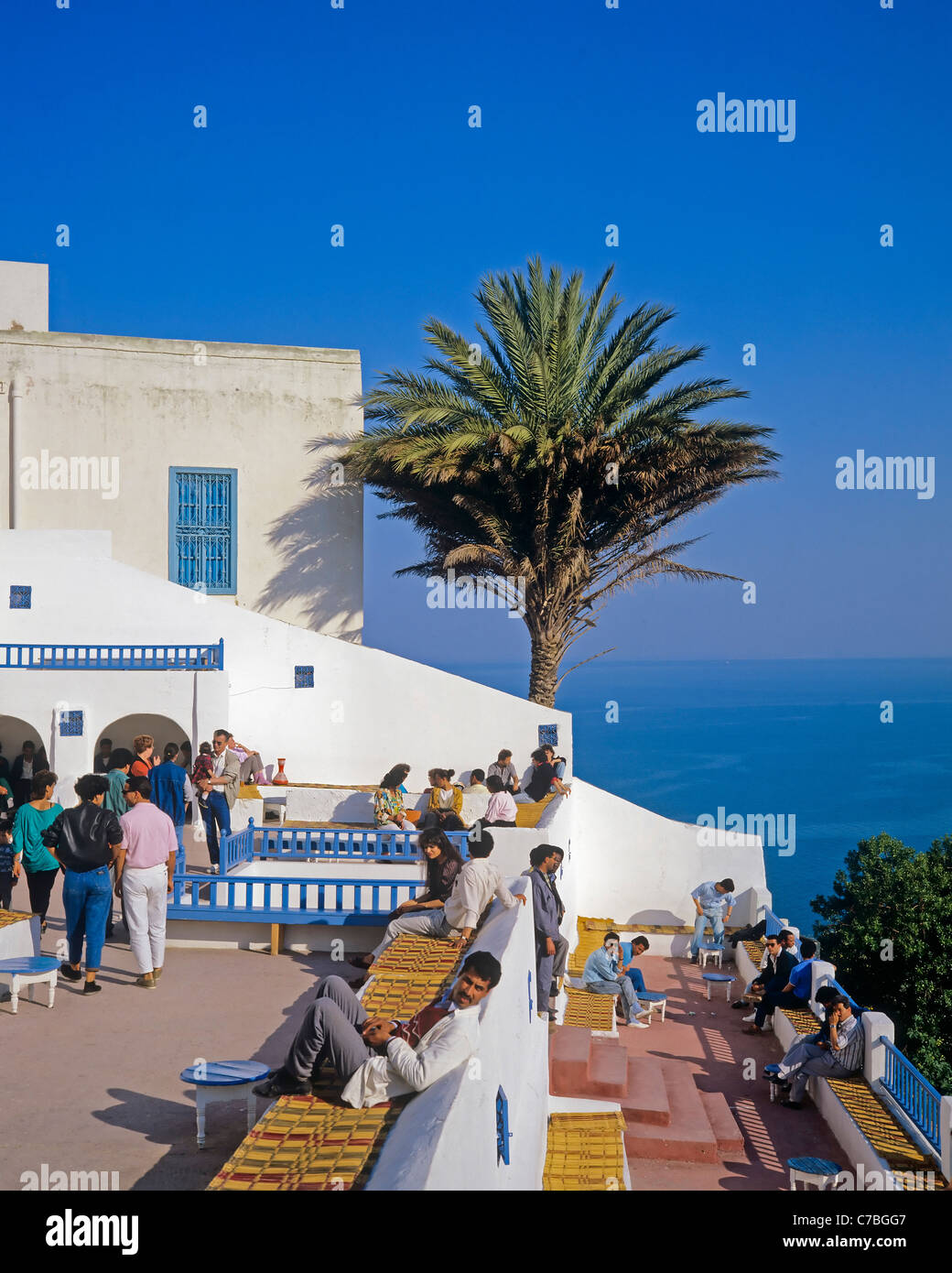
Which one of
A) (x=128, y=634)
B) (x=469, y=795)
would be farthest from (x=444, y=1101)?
(x=128, y=634)

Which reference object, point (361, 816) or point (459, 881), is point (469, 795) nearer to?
point (361, 816)

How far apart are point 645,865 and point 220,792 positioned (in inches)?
422

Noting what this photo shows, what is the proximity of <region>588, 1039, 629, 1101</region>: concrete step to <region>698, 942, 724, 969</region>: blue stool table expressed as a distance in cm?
712

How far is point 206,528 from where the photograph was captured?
24.1 m

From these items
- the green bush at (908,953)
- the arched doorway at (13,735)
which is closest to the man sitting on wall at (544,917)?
the green bush at (908,953)

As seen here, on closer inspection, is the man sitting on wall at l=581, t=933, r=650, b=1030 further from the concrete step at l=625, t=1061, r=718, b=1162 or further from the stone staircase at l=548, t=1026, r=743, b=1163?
the concrete step at l=625, t=1061, r=718, b=1162

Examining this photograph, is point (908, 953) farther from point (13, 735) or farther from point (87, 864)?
point (87, 864)

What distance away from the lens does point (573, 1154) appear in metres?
8.73

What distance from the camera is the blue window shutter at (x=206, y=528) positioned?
78.4ft

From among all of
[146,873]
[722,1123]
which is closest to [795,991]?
[722,1123]

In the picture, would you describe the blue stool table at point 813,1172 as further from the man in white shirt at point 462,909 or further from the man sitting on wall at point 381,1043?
the man sitting on wall at point 381,1043

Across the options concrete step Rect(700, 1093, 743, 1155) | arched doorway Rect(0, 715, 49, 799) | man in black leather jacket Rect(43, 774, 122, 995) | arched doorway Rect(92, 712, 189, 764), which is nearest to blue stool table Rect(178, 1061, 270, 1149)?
man in black leather jacket Rect(43, 774, 122, 995)

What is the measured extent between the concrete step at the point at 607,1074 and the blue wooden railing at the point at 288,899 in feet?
8.53
